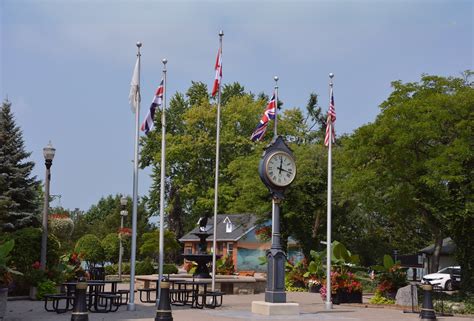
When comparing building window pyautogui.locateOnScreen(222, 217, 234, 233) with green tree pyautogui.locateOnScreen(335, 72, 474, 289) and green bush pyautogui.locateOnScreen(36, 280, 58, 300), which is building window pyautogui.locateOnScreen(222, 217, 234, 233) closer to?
green tree pyautogui.locateOnScreen(335, 72, 474, 289)

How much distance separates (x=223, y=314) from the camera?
1873 centimetres

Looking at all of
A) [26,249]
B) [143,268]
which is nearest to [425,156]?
[26,249]

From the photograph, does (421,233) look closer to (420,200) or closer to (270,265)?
(420,200)

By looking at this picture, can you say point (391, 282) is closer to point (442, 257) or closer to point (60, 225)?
point (60, 225)

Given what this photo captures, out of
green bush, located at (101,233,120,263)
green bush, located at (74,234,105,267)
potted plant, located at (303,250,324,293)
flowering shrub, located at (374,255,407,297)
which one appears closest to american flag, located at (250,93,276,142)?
flowering shrub, located at (374,255,407,297)

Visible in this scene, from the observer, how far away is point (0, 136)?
34.7m

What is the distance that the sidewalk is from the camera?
17019 mm

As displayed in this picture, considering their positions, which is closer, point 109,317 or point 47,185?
point 109,317

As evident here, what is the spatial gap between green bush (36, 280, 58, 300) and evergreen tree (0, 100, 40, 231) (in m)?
11.7

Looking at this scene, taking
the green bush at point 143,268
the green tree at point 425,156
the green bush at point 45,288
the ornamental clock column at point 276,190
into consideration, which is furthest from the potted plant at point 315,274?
the green bush at point 45,288

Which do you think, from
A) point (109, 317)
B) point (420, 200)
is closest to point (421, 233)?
point (420, 200)

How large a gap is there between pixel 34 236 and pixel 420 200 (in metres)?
15.0

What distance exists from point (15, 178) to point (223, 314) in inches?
824

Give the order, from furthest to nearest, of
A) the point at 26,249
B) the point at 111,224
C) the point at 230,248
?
the point at 111,224 < the point at 230,248 < the point at 26,249
